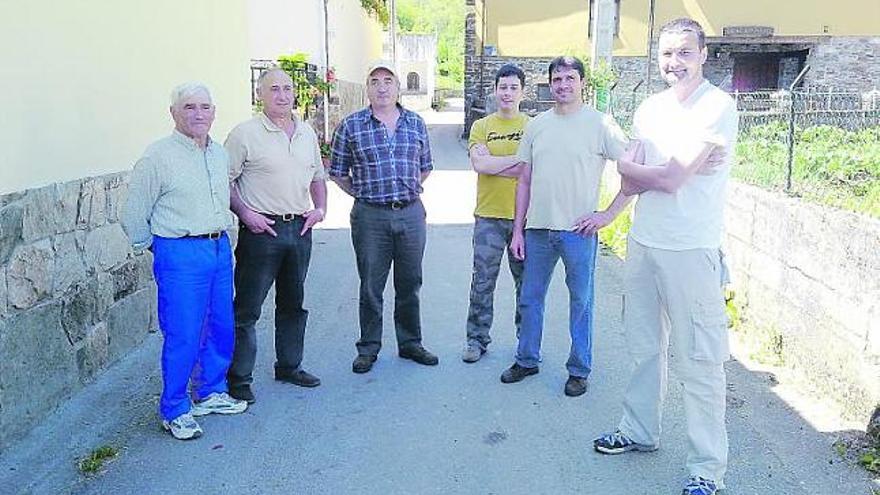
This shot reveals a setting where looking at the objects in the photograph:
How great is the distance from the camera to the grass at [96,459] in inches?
147

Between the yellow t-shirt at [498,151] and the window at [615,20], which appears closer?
the yellow t-shirt at [498,151]

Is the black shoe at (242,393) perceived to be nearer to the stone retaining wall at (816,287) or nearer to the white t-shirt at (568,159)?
the white t-shirt at (568,159)

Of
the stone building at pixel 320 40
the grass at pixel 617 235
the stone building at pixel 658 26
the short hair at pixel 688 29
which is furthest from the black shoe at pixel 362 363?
the stone building at pixel 658 26

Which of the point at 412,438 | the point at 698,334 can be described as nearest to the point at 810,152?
the point at 698,334

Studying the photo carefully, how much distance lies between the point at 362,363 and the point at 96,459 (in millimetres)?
1711

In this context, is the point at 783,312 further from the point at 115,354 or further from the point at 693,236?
the point at 115,354

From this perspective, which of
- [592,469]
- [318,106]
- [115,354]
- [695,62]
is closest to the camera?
[695,62]

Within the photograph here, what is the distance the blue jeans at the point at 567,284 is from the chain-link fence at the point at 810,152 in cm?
153

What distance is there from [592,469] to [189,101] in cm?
259

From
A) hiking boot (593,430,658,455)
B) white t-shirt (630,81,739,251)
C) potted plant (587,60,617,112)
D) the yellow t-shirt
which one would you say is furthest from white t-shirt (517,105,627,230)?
potted plant (587,60,617,112)

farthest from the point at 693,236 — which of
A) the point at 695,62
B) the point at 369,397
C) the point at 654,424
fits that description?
the point at 369,397

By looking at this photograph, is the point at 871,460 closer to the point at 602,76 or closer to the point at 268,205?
the point at 268,205

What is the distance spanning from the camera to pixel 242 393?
4.58m

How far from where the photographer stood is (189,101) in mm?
3916
